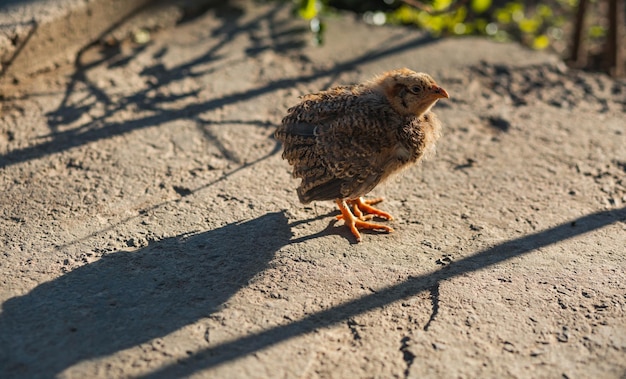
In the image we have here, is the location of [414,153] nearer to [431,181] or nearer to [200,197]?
[431,181]

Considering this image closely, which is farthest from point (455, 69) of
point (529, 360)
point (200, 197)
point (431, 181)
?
point (529, 360)

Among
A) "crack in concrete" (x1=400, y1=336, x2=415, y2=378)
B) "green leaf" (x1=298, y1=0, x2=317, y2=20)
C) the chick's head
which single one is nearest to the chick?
the chick's head

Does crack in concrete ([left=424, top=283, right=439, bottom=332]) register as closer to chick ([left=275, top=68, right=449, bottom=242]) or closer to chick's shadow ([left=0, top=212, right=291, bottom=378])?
chick ([left=275, top=68, right=449, bottom=242])

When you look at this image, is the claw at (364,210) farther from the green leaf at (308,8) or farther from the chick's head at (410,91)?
the green leaf at (308,8)

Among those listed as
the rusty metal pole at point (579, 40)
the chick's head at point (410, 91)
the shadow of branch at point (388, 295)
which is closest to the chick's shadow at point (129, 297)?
the shadow of branch at point (388, 295)

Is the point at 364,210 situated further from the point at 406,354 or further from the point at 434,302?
the point at 406,354

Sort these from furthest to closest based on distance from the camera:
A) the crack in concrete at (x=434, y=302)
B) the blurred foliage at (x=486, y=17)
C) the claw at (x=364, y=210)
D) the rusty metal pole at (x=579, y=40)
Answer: the blurred foliage at (x=486, y=17) < the rusty metal pole at (x=579, y=40) < the claw at (x=364, y=210) < the crack in concrete at (x=434, y=302)
